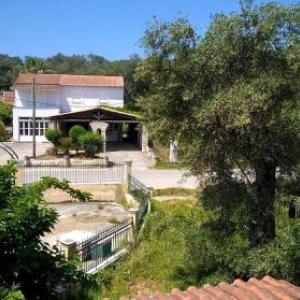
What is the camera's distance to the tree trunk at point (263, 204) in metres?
10.1

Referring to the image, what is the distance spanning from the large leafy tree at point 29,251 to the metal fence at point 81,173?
64.4ft

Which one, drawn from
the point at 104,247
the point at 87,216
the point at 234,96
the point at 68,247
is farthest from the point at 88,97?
the point at 234,96

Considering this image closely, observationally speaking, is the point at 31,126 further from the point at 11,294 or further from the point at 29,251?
the point at 11,294

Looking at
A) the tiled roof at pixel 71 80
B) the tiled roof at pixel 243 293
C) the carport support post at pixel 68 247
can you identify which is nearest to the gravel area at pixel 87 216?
the carport support post at pixel 68 247

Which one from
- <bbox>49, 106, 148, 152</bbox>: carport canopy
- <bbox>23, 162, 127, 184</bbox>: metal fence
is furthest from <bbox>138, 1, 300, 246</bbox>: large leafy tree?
<bbox>49, 106, 148, 152</bbox>: carport canopy

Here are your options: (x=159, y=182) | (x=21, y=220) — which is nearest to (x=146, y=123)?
(x=21, y=220)

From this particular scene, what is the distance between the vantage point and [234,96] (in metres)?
8.95

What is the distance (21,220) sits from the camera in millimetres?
5582

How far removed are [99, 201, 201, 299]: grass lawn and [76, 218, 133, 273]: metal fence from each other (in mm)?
335

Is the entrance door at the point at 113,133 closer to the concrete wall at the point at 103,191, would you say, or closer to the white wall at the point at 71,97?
the white wall at the point at 71,97

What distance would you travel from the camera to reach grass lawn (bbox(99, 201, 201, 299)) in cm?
1176

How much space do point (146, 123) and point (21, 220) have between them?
5177 mm

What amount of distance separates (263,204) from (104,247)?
16.7ft

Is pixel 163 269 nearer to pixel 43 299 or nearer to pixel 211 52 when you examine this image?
pixel 211 52
